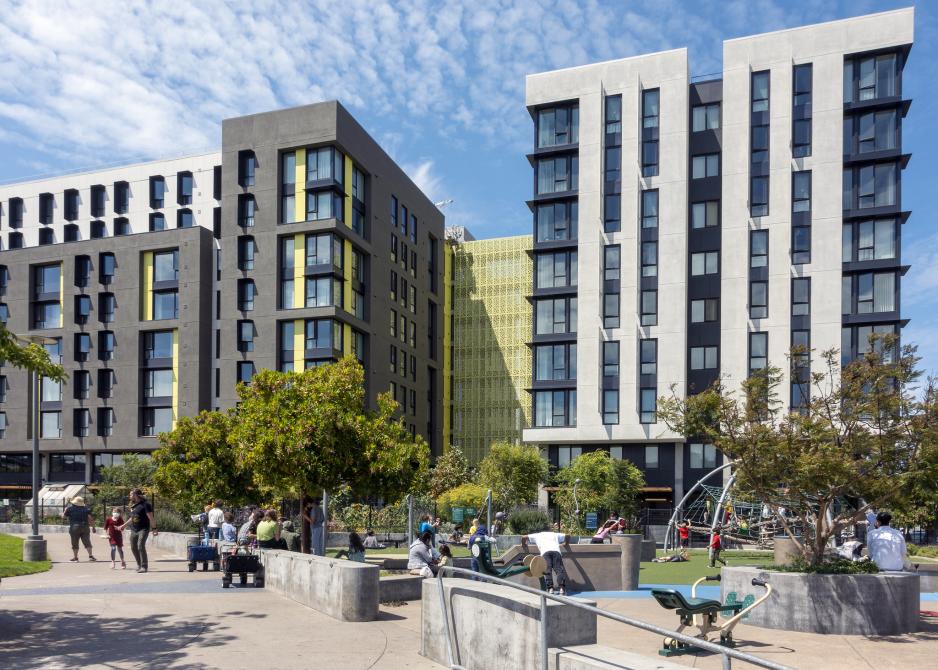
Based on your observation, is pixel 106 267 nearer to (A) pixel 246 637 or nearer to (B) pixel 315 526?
(B) pixel 315 526

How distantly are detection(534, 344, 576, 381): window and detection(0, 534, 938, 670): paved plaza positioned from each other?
35945 millimetres

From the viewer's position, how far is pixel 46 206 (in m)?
68.1

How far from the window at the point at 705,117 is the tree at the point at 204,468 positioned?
35929 mm

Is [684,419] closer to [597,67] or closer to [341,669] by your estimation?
[341,669]

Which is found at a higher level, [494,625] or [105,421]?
[494,625]

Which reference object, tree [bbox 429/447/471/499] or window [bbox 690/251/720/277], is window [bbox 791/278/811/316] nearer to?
window [bbox 690/251/720/277]

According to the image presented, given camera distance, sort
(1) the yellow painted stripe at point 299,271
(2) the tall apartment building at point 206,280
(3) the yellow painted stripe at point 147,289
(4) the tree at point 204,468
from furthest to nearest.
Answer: (3) the yellow painted stripe at point 147,289 < (2) the tall apartment building at point 206,280 < (1) the yellow painted stripe at point 299,271 < (4) the tree at point 204,468

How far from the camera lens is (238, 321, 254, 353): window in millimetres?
55125

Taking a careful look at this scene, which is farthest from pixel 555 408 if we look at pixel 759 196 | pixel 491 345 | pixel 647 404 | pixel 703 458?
pixel 491 345

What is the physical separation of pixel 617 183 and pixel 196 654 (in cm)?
4423

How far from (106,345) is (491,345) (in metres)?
37.2

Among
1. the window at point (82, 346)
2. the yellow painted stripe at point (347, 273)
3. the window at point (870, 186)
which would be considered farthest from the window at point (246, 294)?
the window at point (870, 186)

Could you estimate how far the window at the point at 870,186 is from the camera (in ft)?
153

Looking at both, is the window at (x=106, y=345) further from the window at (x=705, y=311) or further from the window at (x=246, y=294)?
the window at (x=705, y=311)
